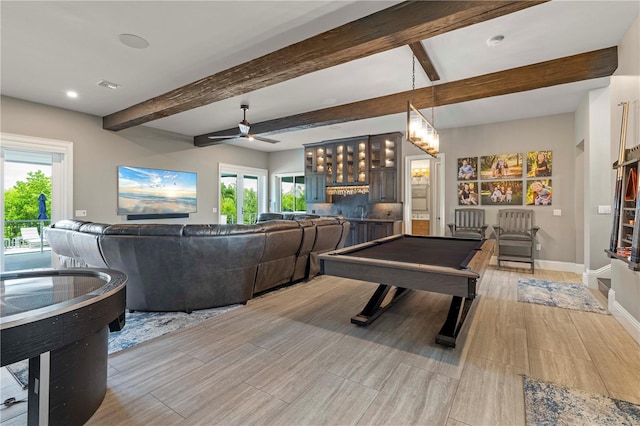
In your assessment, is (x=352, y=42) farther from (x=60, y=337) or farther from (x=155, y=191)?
(x=155, y=191)

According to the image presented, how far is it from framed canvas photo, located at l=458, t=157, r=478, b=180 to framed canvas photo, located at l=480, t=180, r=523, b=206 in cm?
29

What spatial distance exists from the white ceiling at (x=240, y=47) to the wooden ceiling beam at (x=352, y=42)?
0.09 metres

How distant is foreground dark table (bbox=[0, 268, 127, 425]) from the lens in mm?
1220

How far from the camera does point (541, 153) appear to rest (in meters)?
5.58

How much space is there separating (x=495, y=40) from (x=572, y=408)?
3230 mm

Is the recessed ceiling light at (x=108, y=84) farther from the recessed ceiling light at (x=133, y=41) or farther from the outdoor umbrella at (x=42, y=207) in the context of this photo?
the outdoor umbrella at (x=42, y=207)

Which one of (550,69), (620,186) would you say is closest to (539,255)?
(620,186)

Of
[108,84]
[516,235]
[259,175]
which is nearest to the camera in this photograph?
[108,84]

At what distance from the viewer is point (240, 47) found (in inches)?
125

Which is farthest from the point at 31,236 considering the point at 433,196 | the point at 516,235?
the point at 516,235

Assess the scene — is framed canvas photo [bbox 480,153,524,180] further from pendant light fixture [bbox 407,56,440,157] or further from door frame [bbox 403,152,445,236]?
pendant light fixture [bbox 407,56,440,157]

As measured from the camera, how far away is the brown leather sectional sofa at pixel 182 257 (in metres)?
3.11

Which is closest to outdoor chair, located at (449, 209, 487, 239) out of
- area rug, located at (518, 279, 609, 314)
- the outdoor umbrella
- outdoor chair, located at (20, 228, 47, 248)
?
area rug, located at (518, 279, 609, 314)

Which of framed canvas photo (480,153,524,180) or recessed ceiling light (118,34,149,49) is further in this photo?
framed canvas photo (480,153,524,180)
